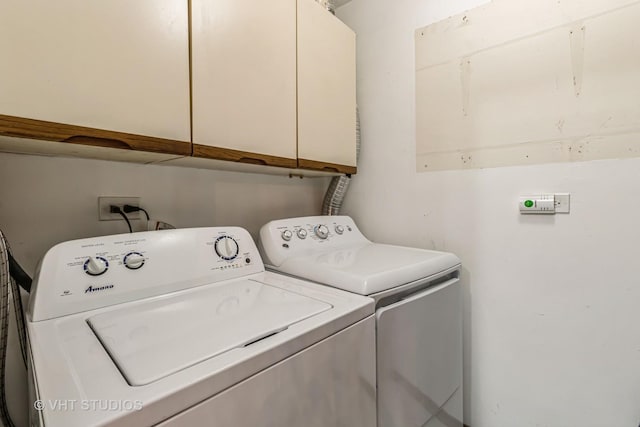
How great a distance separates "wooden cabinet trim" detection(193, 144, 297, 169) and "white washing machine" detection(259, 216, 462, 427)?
0.28m

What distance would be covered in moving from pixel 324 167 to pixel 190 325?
902 millimetres

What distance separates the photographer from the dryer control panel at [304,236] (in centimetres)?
125

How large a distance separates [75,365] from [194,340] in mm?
190

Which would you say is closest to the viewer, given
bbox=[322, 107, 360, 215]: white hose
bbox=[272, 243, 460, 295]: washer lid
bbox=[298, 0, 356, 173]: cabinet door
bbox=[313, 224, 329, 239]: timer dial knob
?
bbox=[272, 243, 460, 295]: washer lid

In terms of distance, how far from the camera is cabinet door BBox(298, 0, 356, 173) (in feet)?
4.23

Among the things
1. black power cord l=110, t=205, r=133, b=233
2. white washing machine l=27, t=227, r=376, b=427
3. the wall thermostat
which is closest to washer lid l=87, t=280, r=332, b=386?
white washing machine l=27, t=227, r=376, b=427

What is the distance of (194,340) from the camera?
61 centimetres

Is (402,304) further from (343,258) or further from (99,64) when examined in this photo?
(99,64)

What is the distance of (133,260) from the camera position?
89 centimetres

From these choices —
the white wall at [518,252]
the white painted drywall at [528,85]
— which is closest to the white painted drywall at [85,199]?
the white wall at [518,252]

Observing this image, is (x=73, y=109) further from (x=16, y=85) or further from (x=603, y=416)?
(x=603, y=416)

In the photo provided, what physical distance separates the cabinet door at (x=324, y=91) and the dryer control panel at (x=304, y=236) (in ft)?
0.88

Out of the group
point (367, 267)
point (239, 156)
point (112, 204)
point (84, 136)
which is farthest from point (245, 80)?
point (367, 267)

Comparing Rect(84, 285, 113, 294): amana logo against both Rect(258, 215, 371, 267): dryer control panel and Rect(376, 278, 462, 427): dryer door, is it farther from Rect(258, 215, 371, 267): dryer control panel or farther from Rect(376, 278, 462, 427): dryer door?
Rect(376, 278, 462, 427): dryer door
